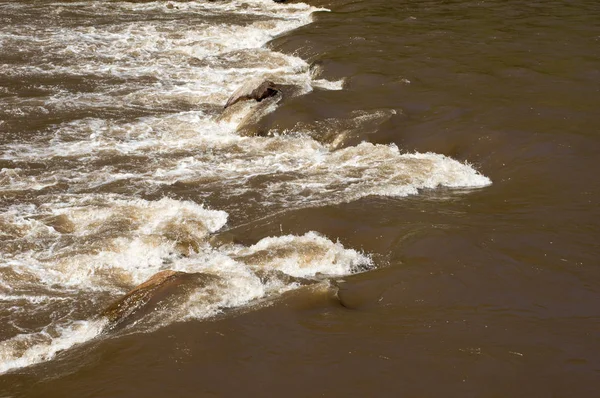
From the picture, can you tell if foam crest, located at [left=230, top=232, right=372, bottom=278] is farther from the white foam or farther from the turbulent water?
the white foam

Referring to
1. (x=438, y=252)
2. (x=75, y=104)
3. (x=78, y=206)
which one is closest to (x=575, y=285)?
(x=438, y=252)

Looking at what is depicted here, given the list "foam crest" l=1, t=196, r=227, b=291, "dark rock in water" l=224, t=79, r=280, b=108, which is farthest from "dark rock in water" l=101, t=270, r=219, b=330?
"dark rock in water" l=224, t=79, r=280, b=108

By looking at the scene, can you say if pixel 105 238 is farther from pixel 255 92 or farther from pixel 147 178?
pixel 255 92

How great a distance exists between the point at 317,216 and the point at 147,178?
8.42 ft

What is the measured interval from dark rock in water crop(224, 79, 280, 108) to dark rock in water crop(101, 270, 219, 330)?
5.73m

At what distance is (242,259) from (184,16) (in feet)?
46.7

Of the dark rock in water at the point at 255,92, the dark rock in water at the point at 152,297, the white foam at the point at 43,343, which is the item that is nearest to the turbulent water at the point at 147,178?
the white foam at the point at 43,343

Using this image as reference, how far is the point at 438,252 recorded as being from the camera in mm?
6605

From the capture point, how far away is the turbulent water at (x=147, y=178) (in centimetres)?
634

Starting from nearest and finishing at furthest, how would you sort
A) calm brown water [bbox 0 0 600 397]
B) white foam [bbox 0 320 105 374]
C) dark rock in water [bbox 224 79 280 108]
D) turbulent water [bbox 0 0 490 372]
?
calm brown water [bbox 0 0 600 397]
white foam [bbox 0 320 105 374]
turbulent water [bbox 0 0 490 372]
dark rock in water [bbox 224 79 280 108]

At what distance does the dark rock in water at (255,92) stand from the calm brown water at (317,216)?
0.43 meters

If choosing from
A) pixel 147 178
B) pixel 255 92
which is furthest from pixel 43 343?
pixel 255 92

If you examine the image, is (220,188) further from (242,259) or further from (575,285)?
(575,285)

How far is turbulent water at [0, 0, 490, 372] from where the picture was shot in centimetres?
634
